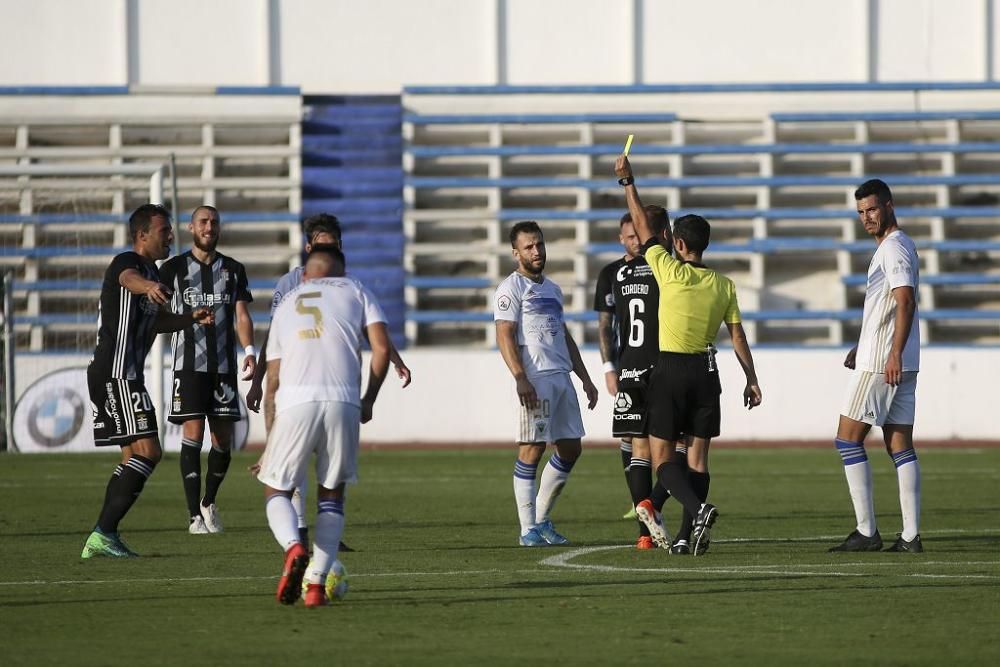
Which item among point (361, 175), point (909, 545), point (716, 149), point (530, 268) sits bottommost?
point (909, 545)

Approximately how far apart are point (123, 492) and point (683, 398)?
3255 millimetres

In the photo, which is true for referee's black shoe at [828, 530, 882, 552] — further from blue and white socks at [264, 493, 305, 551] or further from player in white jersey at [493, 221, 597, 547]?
blue and white socks at [264, 493, 305, 551]

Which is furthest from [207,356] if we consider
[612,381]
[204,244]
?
[612,381]

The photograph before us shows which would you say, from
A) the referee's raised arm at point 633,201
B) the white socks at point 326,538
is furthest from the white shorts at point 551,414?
the white socks at point 326,538

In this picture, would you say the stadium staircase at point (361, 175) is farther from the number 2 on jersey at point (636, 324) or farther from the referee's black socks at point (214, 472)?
the number 2 on jersey at point (636, 324)

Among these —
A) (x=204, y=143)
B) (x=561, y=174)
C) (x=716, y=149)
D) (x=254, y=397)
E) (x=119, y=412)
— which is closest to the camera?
(x=119, y=412)

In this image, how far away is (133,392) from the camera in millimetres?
9719

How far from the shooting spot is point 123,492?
31.5 ft

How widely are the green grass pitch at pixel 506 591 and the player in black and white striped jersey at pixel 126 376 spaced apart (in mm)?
443

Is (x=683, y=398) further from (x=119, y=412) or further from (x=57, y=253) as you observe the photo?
(x=57, y=253)

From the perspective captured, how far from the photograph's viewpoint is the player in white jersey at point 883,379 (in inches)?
380

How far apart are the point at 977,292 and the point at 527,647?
2131cm

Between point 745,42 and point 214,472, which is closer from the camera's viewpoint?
point 214,472

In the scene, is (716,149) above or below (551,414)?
above
